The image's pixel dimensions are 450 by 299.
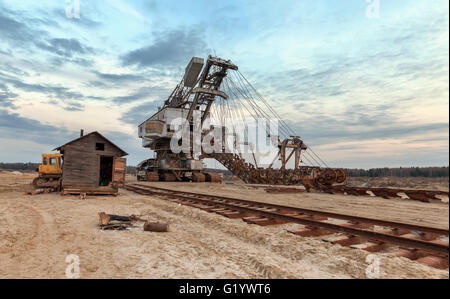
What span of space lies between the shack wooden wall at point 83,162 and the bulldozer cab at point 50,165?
247 inches

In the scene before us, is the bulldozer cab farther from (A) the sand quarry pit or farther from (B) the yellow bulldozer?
(A) the sand quarry pit

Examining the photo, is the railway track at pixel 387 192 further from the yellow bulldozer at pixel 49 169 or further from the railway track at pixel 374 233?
the yellow bulldozer at pixel 49 169

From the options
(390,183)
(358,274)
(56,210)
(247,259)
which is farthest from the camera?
(390,183)

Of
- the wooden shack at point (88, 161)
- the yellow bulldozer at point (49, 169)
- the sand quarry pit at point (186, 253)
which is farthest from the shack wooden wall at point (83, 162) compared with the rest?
the sand quarry pit at point (186, 253)

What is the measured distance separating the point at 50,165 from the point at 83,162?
21.9 feet

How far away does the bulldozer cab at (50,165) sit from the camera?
24.0 metres

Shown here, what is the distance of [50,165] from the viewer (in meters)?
24.3

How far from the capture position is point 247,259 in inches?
209

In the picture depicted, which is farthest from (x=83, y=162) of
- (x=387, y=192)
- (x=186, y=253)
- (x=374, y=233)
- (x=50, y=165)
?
(x=387, y=192)

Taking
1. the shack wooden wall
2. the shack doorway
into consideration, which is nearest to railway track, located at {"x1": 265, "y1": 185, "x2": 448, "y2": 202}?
the shack wooden wall

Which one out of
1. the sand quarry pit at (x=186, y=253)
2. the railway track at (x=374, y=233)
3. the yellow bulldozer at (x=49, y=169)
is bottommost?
the sand quarry pit at (x=186, y=253)
